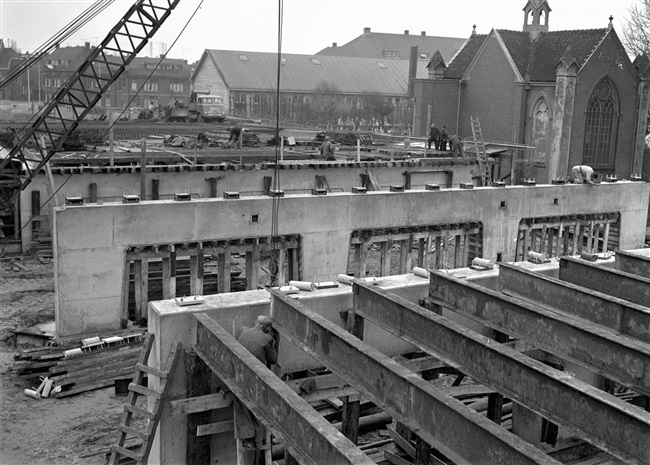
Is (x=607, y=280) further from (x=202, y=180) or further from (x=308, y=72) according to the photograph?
(x=308, y=72)

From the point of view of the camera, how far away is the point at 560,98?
44344 millimetres

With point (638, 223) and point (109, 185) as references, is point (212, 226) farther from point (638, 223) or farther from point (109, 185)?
point (638, 223)

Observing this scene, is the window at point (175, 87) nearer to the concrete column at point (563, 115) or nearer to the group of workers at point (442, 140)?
the concrete column at point (563, 115)

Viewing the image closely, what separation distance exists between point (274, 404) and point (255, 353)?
2.23m

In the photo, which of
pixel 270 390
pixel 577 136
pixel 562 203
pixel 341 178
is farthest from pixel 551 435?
pixel 577 136

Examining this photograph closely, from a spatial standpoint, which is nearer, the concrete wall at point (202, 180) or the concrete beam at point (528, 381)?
the concrete beam at point (528, 381)

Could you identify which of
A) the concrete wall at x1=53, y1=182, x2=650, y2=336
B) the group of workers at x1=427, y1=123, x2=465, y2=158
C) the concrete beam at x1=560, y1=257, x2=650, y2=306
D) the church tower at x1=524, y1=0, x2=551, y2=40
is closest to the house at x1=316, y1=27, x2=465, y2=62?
the church tower at x1=524, y1=0, x2=551, y2=40

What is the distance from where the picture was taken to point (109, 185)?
26.0m

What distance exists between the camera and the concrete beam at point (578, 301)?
35.6ft

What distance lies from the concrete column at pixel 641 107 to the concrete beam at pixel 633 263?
35.4 m

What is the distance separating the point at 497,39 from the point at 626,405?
43.8 meters

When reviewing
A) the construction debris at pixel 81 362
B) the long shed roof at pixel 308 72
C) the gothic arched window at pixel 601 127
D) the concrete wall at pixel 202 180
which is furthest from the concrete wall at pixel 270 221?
the long shed roof at pixel 308 72

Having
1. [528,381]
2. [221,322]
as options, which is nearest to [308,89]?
[221,322]

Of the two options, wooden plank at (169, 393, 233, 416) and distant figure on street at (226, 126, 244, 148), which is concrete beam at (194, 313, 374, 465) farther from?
distant figure on street at (226, 126, 244, 148)
